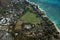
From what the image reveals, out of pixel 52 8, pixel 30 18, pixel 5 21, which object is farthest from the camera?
pixel 52 8

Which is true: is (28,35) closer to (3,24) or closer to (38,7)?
(3,24)

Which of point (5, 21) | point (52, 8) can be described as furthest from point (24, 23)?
point (52, 8)

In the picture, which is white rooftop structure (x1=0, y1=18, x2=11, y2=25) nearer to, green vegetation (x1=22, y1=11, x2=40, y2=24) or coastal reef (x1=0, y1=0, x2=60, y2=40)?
coastal reef (x1=0, y1=0, x2=60, y2=40)

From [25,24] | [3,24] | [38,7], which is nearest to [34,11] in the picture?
[38,7]

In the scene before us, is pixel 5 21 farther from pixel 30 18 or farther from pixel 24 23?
pixel 30 18

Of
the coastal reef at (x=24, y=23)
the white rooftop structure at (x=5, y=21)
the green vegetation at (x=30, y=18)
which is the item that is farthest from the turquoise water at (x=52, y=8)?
the white rooftop structure at (x=5, y=21)

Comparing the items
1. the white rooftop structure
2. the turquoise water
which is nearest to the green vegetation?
the white rooftop structure
